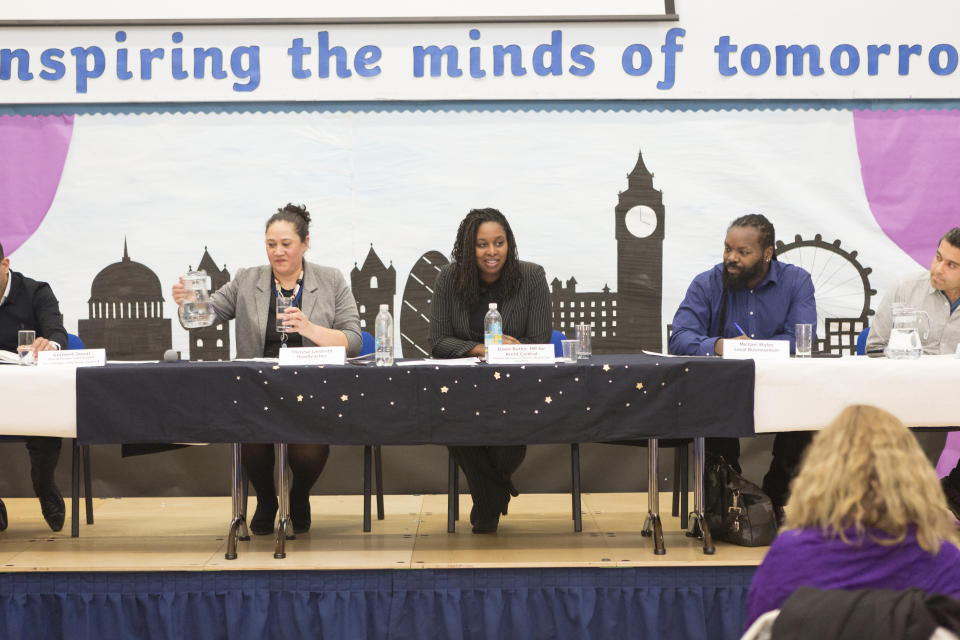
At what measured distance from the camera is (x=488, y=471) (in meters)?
3.21

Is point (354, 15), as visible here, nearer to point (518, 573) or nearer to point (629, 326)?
point (629, 326)

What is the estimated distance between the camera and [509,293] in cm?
348

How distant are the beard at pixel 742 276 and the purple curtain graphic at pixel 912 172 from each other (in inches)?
48.6

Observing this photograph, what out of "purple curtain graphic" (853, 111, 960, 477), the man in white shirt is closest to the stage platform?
the man in white shirt

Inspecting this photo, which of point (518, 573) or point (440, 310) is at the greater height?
point (440, 310)

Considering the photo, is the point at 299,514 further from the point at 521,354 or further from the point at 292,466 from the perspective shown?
the point at 521,354

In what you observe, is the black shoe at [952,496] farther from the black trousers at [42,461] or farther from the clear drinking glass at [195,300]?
the black trousers at [42,461]

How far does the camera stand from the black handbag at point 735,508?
2.97m

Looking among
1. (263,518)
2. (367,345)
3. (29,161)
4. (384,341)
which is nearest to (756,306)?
(384,341)

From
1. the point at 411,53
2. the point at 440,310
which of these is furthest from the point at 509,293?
the point at 411,53

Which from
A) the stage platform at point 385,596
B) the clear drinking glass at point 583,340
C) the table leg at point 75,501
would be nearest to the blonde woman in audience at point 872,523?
the stage platform at point 385,596

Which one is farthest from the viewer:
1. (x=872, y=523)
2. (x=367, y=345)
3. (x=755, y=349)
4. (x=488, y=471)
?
(x=367, y=345)

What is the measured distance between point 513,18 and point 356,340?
77.3 inches

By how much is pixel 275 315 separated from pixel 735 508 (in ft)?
6.23
